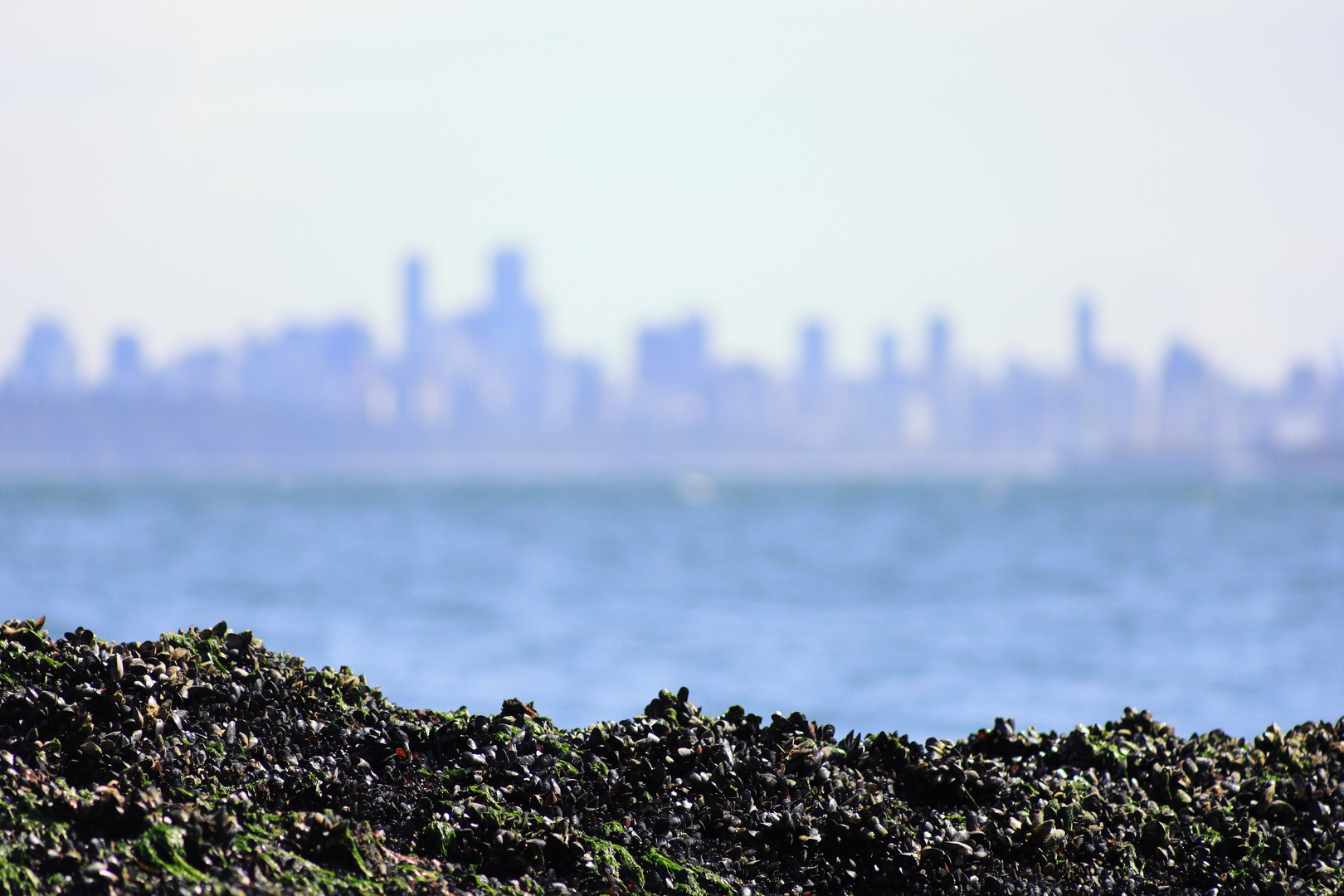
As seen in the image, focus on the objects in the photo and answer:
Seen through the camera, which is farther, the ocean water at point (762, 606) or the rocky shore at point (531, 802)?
the ocean water at point (762, 606)

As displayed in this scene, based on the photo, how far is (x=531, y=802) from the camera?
3963 millimetres

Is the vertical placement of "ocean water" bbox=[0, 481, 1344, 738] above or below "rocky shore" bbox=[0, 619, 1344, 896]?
above

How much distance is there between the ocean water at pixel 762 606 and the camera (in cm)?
1422

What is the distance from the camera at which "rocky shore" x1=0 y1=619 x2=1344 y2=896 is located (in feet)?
11.0

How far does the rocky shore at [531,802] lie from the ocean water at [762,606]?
7.63 meters

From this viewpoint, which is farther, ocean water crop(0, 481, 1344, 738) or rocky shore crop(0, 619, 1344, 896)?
ocean water crop(0, 481, 1344, 738)

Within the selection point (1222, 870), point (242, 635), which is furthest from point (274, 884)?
point (1222, 870)

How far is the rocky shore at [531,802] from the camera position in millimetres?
3363

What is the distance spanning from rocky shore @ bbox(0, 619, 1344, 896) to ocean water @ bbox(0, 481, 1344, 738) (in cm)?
763

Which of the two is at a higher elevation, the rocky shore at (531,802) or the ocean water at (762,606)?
the ocean water at (762,606)

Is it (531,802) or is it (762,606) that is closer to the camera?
(531,802)

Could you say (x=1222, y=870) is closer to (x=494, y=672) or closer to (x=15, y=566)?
(x=494, y=672)

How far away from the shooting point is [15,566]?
103ft

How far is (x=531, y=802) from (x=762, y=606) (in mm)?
20365
